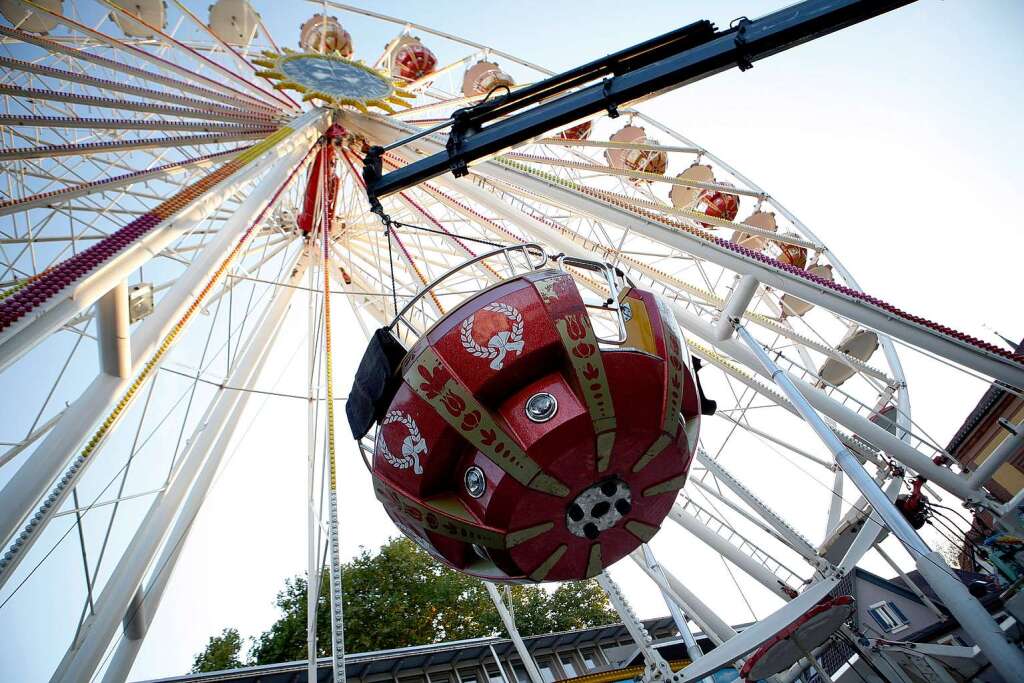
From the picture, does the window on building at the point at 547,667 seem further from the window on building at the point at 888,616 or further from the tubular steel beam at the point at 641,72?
the tubular steel beam at the point at 641,72

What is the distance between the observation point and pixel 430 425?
14.0 ft

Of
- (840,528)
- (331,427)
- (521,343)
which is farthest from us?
(840,528)

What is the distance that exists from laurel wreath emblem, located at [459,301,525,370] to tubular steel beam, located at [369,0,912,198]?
2877mm

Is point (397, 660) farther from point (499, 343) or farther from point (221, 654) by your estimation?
point (499, 343)

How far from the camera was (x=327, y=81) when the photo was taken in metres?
10.7

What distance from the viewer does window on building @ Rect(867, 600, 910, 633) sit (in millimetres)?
19062

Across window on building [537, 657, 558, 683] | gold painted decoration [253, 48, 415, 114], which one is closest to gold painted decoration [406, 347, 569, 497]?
gold painted decoration [253, 48, 415, 114]

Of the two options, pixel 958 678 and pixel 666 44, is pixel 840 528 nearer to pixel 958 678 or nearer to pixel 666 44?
pixel 958 678

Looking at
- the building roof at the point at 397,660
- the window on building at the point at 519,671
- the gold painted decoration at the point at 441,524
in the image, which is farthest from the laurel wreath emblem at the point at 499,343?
the window on building at the point at 519,671

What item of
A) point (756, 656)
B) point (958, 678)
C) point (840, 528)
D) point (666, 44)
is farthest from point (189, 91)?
point (958, 678)

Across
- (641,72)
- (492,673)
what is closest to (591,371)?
(641,72)

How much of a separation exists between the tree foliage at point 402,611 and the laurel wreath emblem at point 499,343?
62.2ft

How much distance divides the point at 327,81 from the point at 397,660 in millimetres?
15185

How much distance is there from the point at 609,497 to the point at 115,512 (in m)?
6.17
